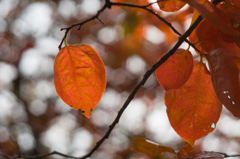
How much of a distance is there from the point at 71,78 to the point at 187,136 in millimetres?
252

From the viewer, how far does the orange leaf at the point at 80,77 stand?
37 centimetres

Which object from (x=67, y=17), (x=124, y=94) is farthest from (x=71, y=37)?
(x=124, y=94)

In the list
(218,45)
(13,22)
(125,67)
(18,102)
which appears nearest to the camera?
(218,45)

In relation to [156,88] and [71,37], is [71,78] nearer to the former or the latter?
[71,37]

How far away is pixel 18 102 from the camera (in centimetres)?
364

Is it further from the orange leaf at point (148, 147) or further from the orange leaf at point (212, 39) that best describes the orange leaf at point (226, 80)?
the orange leaf at point (148, 147)

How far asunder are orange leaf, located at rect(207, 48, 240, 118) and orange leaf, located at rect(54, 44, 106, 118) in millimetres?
197

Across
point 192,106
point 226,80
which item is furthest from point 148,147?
point 226,80

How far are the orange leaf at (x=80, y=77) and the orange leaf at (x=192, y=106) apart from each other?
14 cm

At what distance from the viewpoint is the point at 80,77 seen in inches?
14.8

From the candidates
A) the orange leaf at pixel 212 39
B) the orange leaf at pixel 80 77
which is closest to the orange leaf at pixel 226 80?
the orange leaf at pixel 212 39

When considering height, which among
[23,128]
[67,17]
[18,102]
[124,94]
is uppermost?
[67,17]

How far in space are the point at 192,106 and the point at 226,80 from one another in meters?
0.12

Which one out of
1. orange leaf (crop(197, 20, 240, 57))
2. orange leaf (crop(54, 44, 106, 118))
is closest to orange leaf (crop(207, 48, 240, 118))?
orange leaf (crop(197, 20, 240, 57))
